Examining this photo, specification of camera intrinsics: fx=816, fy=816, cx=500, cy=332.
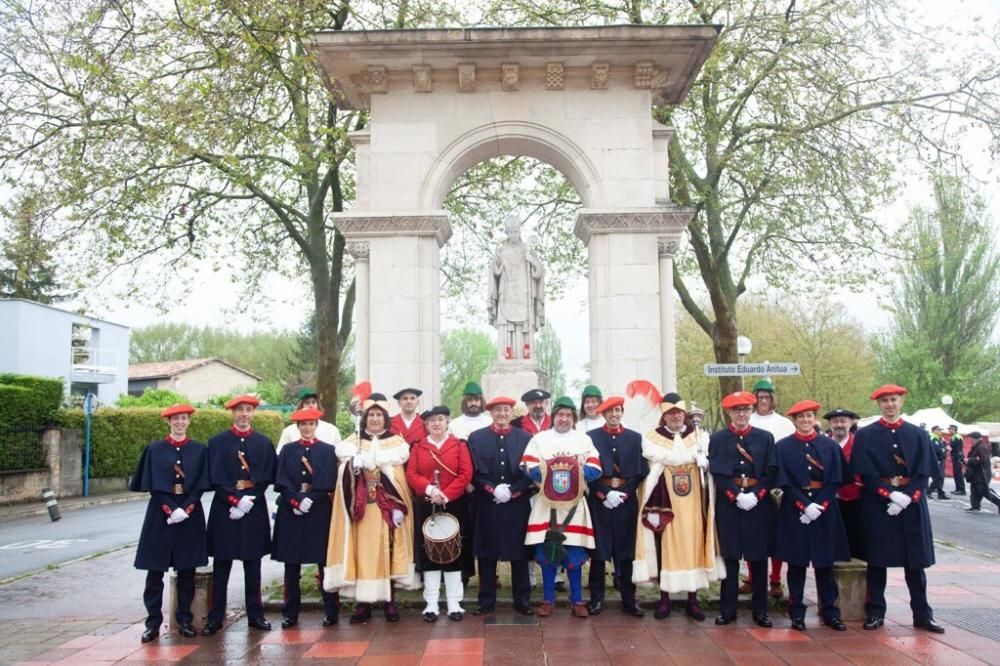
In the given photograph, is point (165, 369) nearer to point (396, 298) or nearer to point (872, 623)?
point (396, 298)

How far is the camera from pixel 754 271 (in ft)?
66.4

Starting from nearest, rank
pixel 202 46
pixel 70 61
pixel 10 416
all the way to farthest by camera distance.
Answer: pixel 70 61, pixel 202 46, pixel 10 416

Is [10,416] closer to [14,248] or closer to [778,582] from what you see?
[14,248]

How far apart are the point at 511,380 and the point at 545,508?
371cm

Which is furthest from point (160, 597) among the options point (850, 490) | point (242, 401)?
point (850, 490)

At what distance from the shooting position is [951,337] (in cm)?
4028

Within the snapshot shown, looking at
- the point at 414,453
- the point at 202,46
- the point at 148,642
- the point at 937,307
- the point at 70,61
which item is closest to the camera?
the point at 148,642

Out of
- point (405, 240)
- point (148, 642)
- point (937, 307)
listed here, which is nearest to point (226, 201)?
point (405, 240)

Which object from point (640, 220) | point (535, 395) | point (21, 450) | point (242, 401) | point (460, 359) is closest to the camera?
point (242, 401)

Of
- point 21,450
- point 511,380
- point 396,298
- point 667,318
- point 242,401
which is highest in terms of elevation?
point 396,298

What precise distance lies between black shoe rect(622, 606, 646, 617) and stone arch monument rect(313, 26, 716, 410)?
3.12m

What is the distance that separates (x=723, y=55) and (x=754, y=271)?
6.00 metres

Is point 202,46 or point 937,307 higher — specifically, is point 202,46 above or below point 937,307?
above

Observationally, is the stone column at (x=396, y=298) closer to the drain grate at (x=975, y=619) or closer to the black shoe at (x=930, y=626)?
the black shoe at (x=930, y=626)
